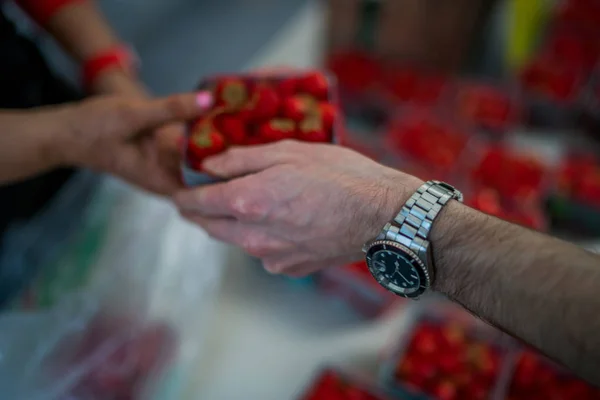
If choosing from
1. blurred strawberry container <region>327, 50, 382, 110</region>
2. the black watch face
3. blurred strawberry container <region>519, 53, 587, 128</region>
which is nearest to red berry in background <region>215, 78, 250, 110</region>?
the black watch face

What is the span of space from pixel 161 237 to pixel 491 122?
109 cm

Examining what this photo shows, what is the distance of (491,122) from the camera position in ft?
5.35

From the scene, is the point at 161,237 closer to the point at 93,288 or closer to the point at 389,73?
the point at 93,288

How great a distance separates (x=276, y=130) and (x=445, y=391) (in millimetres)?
652

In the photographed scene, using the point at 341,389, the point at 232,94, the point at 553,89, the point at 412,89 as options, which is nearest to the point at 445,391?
the point at 341,389

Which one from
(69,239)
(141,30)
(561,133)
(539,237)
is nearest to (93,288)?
(69,239)

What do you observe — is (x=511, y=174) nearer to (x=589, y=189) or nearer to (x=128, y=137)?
(x=589, y=189)

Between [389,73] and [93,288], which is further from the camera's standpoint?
[389,73]

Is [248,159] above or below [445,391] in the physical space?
above

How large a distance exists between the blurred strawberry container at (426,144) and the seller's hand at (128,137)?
770 mm

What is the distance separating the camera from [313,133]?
767 millimetres

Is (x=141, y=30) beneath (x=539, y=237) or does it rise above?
beneath

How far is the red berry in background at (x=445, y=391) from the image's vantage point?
1.03 m

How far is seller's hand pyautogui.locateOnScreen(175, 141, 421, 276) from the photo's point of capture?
659mm
